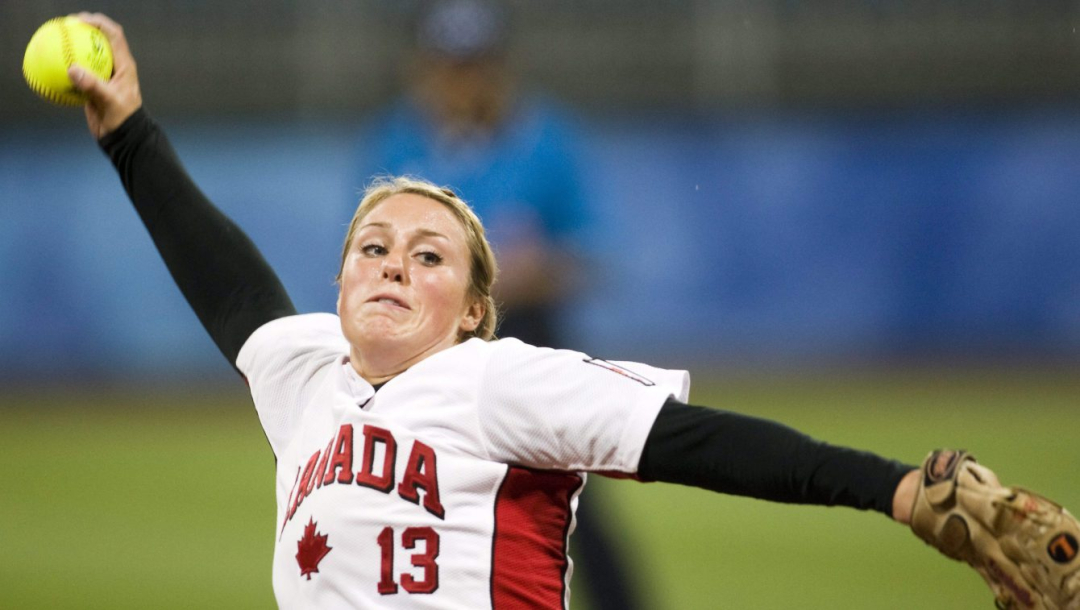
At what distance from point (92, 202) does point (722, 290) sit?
16.5 ft

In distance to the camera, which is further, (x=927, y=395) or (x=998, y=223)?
(x=998, y=223)

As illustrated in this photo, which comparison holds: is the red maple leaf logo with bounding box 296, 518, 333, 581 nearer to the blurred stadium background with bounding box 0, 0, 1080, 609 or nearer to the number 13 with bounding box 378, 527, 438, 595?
the number 13 with bounding box 378, 527, 438, 595

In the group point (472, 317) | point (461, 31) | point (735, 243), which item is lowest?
point (735, 243)

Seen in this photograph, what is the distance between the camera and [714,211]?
34.1ft

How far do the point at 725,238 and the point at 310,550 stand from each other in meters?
8.12

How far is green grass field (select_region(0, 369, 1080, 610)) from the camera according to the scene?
5.45 meters

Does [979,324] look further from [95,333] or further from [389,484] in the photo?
[389,484]

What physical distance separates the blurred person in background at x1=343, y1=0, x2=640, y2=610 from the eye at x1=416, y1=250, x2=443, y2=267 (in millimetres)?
1573

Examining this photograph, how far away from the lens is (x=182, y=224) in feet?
10.7

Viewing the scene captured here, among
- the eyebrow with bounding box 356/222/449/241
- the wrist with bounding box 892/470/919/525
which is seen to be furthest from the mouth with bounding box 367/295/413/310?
the wrist with bounding box 892/470/919/525

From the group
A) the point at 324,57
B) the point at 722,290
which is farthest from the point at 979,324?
the point at 324,57

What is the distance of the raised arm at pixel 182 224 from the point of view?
320 cm

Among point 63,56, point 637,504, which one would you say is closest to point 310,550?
point 63,56

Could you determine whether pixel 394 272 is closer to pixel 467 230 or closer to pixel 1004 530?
pixel 467 230
